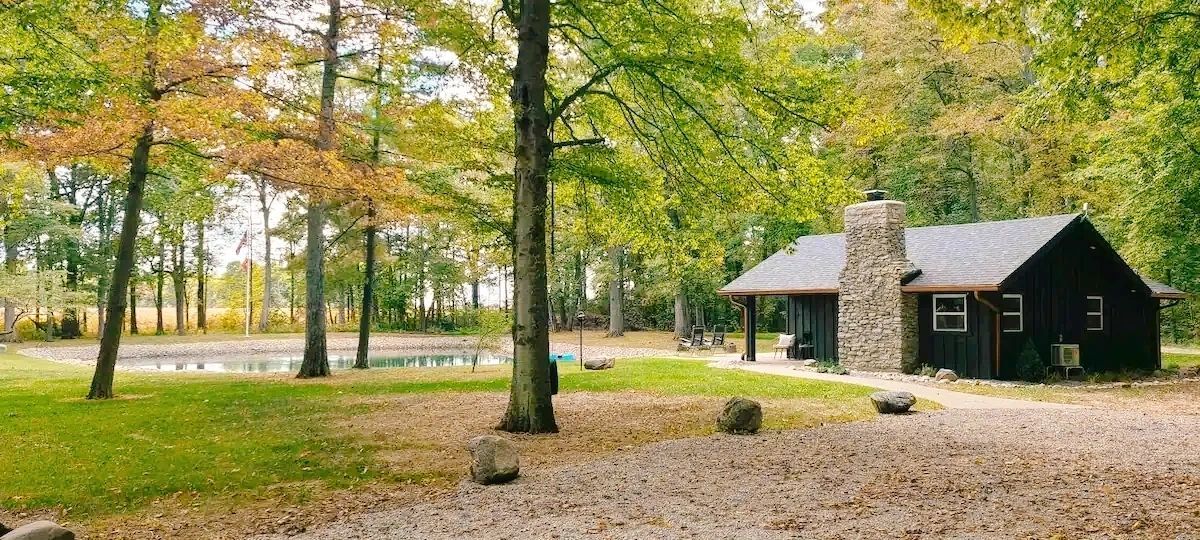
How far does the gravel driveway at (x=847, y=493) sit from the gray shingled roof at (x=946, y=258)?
20.2 feet

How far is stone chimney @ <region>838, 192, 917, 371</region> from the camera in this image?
16.6 m

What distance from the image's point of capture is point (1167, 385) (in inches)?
583

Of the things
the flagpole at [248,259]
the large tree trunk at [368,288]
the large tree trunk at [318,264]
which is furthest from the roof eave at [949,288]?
the flagpole at [248,259]

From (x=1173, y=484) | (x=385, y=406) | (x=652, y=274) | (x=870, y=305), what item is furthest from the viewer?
(x=652, y=274)

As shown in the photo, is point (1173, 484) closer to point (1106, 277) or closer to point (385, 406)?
point (385, 406)

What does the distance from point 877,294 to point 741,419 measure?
9.62 meters

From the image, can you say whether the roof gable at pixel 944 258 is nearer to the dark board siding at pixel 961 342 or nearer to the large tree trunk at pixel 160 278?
the dark board siding at pixel 961 342

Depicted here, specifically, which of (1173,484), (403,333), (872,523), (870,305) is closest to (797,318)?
(870,305)

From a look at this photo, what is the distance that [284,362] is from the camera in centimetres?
2552

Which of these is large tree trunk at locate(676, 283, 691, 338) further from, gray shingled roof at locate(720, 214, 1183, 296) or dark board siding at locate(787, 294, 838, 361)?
dark board siding at locate(787, 294, 838, 361)

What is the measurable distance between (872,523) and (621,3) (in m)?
7.14

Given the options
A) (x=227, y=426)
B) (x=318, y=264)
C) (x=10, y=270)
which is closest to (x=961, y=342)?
(x=318, y=264)

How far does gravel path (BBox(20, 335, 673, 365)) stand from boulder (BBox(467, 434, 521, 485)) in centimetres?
1837

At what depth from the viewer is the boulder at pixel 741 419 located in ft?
28.6
